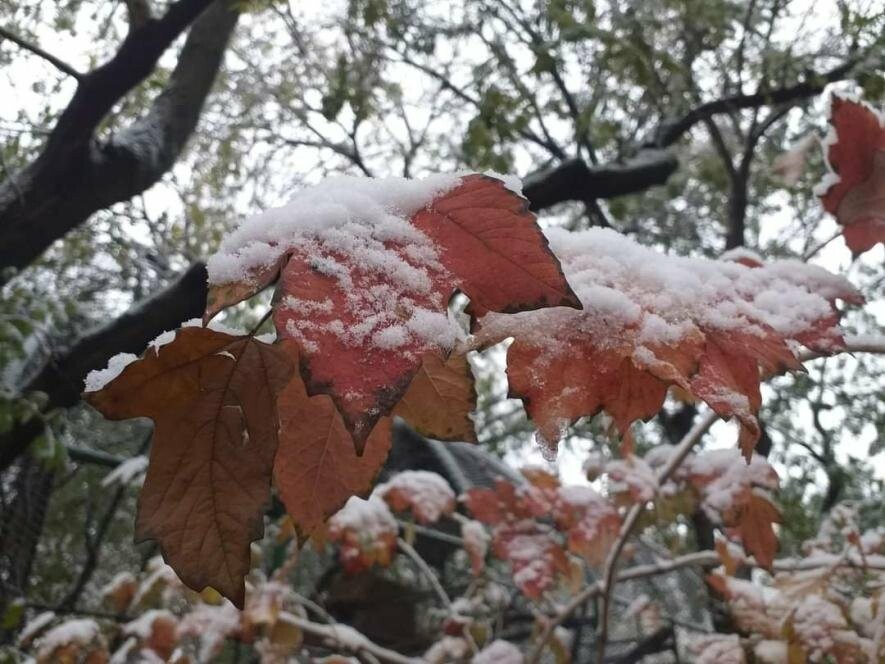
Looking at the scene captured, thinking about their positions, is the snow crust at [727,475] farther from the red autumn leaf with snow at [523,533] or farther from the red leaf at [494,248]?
the red leaf at [494,248]

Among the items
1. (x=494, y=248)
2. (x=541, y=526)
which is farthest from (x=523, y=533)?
(x=494, y=248)

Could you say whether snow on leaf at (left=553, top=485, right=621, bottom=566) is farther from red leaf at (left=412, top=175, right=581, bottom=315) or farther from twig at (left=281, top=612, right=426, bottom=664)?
red leaf at (left=412, top=175, right=581, bottom=315)

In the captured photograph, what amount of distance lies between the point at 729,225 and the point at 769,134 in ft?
3.43

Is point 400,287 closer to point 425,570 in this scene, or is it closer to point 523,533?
point 523,533

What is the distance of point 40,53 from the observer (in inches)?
53.2

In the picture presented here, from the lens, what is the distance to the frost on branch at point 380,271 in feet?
0.86

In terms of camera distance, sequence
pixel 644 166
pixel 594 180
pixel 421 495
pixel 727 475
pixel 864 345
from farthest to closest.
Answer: pixel 644 166, pixel 594 180, pixel 421 495, pixel 727 475, pixel 864 345

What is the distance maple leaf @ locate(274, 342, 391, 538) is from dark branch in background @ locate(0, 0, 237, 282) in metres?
1.50

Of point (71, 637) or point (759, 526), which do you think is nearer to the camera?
point (759, 526)

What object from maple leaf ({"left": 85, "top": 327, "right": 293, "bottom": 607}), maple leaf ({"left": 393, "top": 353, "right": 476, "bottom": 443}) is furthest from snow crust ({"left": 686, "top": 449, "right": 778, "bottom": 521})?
maple leaf ({"left": 85, "top": 327, "right": 293, "bottom": 607})

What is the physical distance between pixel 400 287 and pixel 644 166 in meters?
2.15

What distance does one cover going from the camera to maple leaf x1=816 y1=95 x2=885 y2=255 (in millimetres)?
611

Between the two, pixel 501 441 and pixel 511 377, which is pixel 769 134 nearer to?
pixel 501 441

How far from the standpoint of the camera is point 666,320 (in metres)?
0.36
